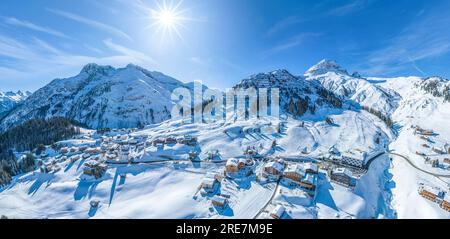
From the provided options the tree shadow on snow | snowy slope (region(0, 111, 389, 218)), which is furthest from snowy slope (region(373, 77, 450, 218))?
the tree shadow on snow

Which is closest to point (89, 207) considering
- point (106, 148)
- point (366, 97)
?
point (106, 148)

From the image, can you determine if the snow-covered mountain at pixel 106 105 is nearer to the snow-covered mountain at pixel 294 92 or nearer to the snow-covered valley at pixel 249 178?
the snow-covered mountain at pixel 294 92

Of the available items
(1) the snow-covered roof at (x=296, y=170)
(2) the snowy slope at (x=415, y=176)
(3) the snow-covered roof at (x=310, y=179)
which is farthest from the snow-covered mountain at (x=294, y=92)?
(3) the snow-covered roof at (x=310, y=179)

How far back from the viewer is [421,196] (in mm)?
29703

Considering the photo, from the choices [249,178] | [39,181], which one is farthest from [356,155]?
[39,181]

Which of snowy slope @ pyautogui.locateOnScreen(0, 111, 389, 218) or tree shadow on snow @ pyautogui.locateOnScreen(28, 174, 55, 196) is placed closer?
snowy slope @ pyautogui.locateOnScreen(0, 111, 389, 218)

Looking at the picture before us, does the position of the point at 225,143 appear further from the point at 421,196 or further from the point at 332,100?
the point at 332,100

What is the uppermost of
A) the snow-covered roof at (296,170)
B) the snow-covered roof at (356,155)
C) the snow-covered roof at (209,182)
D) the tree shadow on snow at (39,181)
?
the snow-covered roof at (356,155)

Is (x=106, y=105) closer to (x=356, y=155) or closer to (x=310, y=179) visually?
(x=310, y=179)

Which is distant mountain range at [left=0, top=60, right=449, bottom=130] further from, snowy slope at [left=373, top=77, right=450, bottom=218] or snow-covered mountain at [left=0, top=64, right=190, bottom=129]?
snowy slope at [left=373, top=77, right=450, bottom=218]

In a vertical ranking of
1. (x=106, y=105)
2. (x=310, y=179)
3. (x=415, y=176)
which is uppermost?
(x=106, y=105)

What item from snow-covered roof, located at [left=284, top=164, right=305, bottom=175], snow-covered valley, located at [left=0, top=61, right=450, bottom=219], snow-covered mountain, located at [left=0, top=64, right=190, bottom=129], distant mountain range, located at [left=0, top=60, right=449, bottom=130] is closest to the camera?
snow-covered valley, located at [left=0, top=61, right=450, bottom=219]
